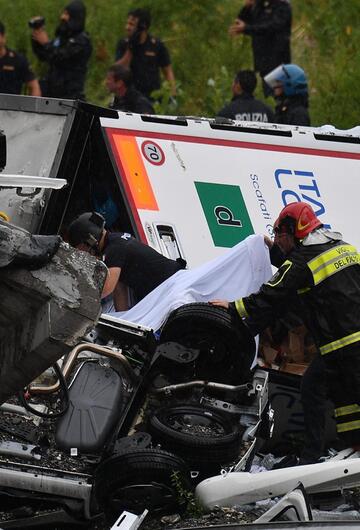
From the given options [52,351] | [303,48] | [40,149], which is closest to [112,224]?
[40,149]

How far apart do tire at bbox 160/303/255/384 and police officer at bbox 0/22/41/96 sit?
729 cm

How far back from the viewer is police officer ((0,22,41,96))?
14258mm

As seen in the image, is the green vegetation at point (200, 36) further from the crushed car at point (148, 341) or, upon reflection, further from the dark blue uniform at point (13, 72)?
the crushed car at point (148, 341)

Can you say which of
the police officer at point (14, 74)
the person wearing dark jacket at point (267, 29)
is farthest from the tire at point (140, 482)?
the person wearing dark jacket at point (267, 29)

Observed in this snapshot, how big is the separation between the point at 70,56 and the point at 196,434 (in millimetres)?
8195

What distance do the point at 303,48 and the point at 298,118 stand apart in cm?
596

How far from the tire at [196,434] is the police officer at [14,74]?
25.5 ft

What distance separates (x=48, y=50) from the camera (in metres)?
14.8

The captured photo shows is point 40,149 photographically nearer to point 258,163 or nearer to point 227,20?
point 258,163

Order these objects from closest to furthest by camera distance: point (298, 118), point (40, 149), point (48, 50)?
point (40, 149) < point (298, 118) < point (48, 50)

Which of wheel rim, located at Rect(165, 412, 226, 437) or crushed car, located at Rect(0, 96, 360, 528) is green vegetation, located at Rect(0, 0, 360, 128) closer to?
crushed car, located at Rect(0, 96, 360, 528)

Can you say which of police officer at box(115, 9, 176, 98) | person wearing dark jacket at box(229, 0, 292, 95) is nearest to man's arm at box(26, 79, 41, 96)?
police officer at box(115, 9, 176, 98)

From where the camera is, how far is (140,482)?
662cm

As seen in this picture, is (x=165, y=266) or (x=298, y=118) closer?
(x=165, y=266)
